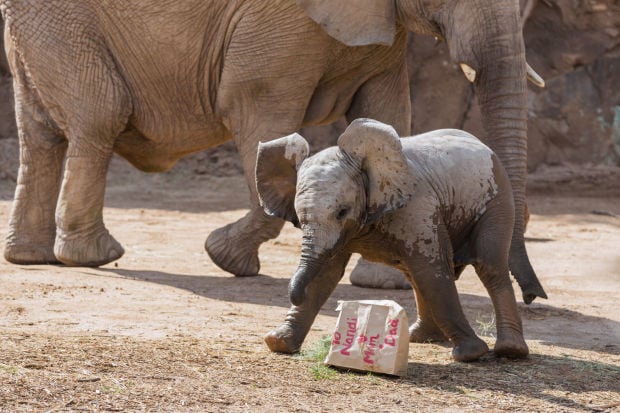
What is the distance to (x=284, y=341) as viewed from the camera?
5.48 m

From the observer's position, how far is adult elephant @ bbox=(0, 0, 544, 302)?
7.79m

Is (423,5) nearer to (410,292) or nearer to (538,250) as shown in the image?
(410,292)

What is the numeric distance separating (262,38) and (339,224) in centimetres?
305

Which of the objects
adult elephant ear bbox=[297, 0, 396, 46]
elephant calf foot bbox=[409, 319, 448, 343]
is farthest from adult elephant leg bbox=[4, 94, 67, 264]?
elephant calf foot bbox=[409, 319, 448, 343]

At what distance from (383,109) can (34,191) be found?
2.64 meters

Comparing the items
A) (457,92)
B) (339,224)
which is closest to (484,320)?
(339,224)

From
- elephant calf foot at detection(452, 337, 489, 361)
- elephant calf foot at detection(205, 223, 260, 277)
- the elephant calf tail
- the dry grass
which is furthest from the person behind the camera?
elephant calf foot at detection(205, 223, 260, 277)

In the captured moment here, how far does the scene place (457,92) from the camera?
47.5ft

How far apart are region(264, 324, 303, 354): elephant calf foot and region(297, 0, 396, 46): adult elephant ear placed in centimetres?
259

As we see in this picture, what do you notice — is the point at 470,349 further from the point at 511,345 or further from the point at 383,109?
the point at 383,109

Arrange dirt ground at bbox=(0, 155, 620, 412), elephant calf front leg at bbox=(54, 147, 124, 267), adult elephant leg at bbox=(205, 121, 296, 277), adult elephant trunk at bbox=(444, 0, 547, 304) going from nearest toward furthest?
dirt ground at bbox=(0, 155, 620, 412) → adult elephant trunk at bbox=(444, 0, 547, 304) → adult elephant leg at bbox=(205, 121, 296, 277) → elephant calf front leg at bbox=(54, 147, 124, 267)

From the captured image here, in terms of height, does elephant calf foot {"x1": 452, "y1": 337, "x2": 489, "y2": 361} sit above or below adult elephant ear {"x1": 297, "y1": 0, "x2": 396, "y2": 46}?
below

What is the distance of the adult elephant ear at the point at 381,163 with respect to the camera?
5137mm

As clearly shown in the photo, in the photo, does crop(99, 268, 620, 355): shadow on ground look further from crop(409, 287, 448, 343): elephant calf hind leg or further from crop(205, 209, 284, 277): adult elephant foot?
crop(409, 287, 448, 343): elephant calf hind leg
